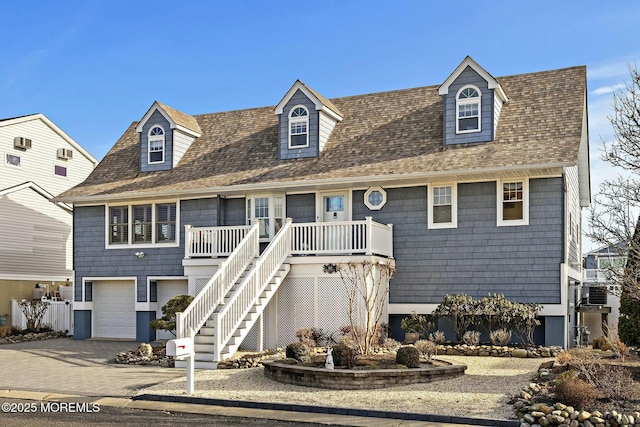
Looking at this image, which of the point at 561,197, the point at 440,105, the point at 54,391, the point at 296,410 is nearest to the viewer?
the point at 296,410

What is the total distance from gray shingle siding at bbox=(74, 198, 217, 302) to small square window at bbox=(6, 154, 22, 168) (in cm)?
736

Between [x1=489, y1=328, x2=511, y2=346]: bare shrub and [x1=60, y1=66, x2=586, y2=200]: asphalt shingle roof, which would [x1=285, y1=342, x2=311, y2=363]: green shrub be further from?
[x1=60, y1=66, x2=586, y2=200]: asphalt shingle roof

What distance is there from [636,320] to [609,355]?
144 cm

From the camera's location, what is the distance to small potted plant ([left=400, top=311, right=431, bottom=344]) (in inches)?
763

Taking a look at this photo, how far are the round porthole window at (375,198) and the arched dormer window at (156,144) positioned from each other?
785 cm

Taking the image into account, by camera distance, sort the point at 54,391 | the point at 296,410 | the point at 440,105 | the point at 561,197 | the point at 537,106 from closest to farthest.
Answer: the point at 296,410 < the point at 54,391 < the point at 561,197 < the point at 537,106 < the point at 440,105

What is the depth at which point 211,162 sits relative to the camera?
78.6ft

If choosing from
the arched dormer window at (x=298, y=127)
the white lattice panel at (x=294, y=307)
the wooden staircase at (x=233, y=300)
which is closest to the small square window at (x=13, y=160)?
the arched dormer window at (x=298, y=127)

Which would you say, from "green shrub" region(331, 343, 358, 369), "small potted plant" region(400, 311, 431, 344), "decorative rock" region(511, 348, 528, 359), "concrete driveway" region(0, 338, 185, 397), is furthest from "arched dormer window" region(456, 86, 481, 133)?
"concrete driveway" region(0, 338, 185, 397)

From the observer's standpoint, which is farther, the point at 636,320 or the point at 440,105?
the point at 440,105

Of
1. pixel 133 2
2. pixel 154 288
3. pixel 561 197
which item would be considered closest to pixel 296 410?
pixel 133 2

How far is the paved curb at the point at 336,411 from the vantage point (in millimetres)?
10602

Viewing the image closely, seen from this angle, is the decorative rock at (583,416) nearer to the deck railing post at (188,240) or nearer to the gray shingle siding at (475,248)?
the gray shingle siding at (475,248)

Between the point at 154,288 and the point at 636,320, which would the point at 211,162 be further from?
the point at 636,320
